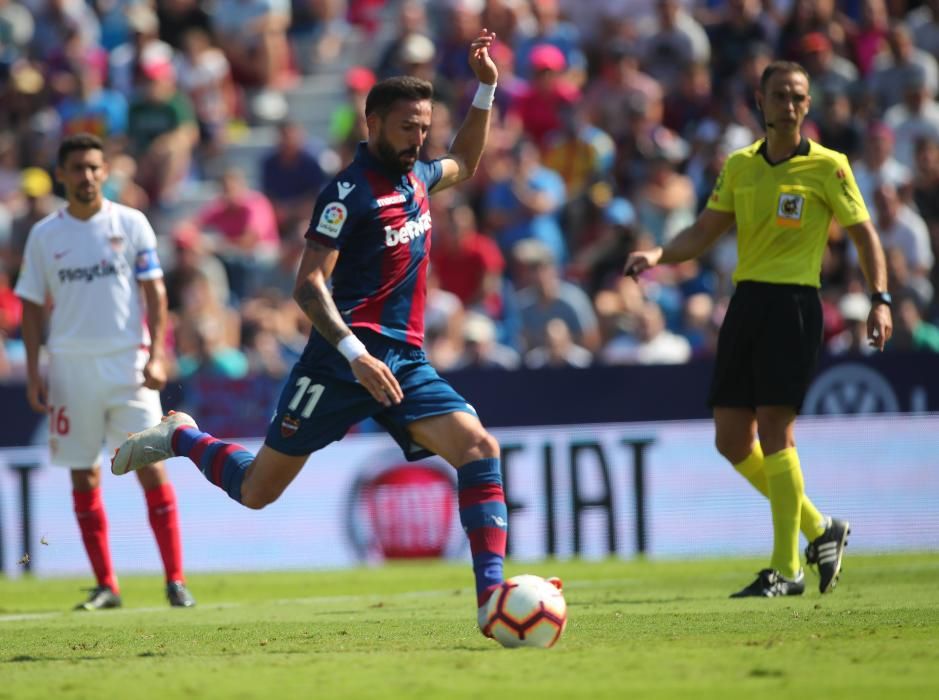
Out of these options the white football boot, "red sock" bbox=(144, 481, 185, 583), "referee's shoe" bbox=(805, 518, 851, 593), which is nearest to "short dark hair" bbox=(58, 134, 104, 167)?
A: "red sock" bbox=(144, 481, 185, 583)

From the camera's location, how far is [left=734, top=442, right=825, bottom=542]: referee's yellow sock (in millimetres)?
9000

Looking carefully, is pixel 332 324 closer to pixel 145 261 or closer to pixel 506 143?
pixel 145 261

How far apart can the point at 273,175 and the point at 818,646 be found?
12.7m

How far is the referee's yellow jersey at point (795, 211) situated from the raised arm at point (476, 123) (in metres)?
1.67

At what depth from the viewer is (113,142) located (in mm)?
19219

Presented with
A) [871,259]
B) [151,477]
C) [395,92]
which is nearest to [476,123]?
[395,92]

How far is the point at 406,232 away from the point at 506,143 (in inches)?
405

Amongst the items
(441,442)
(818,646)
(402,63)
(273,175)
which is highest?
(402,63)

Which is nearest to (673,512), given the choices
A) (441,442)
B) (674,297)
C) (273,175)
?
(674,297)

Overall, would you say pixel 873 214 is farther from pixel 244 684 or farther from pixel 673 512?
pixel 244 684

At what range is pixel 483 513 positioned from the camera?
22.9ft

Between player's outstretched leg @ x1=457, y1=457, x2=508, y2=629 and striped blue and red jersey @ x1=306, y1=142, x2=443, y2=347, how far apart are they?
0.72 meters

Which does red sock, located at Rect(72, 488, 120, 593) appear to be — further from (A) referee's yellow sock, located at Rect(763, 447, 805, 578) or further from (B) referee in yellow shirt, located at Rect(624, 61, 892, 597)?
(A) referee's yellow sock, located at Rect(763, 447, 805, 578)

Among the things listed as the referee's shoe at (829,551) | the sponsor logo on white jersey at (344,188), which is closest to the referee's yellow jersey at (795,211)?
the referee's shoe at (829,551)
